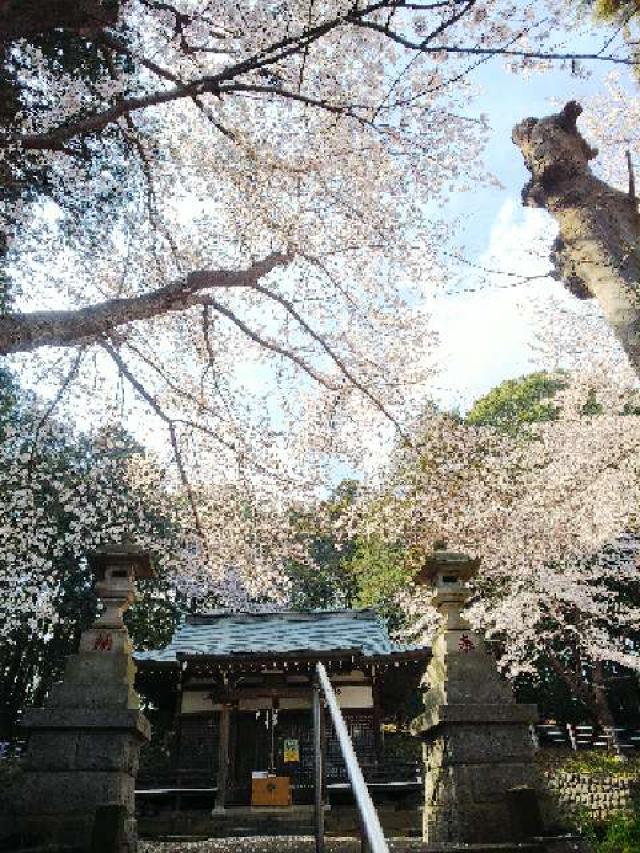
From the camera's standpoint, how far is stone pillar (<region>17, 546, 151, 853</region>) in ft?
13.6

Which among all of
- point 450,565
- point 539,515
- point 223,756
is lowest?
point 223,756

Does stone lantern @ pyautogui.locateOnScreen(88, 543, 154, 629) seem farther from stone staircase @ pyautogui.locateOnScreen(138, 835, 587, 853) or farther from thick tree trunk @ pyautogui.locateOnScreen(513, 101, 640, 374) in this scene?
thick tree trunk @ pyautogui.locateOnScreen(513, 101, 640, 374)

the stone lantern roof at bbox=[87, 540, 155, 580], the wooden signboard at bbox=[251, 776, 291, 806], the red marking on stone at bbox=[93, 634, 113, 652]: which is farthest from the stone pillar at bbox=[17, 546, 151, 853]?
the wooden signboard at bbox=[251, 776, 291, 806]

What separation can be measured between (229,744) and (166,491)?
7.02 m

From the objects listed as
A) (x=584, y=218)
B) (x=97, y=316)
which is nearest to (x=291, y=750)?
(x=97, y=316)

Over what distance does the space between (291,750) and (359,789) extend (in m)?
13.5

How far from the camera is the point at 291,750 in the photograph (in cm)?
1369

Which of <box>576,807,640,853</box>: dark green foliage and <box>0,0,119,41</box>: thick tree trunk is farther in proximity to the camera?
<box>576,807,640,853</box>: dark green foliage

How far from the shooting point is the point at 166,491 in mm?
10875

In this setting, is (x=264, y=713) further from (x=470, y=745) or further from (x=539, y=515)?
(x=470, y=745)

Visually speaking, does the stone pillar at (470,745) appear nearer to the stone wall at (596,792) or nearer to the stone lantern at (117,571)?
the stone lantern at (117,571)

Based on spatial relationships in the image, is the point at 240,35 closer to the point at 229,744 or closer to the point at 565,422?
the point at 565,422

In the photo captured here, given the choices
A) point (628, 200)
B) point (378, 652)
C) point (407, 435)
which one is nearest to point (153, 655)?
point (378, 652)

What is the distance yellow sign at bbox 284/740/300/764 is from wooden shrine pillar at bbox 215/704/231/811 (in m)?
1.42
